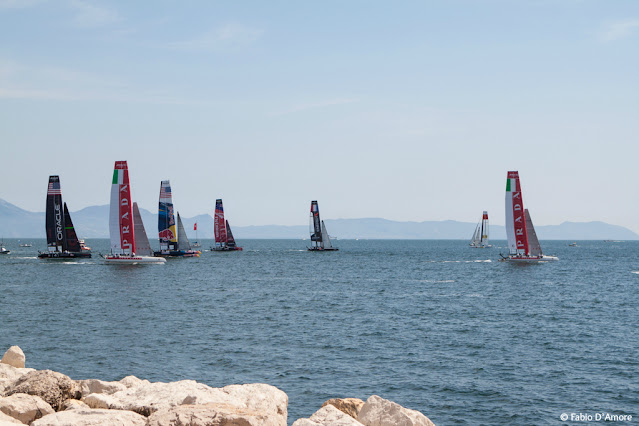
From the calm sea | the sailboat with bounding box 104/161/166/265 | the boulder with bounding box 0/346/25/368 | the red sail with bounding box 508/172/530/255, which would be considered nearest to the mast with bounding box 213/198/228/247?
the sailboat with bounding box 104/161/166/265

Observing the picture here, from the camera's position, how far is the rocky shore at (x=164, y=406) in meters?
11.8

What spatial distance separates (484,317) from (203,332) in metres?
18.4

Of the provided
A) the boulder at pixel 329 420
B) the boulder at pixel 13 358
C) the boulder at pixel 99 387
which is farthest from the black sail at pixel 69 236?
the boulder at pixel 329 420

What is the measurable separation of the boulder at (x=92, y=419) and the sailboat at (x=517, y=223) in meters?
82.6

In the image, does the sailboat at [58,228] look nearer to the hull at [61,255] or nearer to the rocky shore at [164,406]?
the hull at [61,255]

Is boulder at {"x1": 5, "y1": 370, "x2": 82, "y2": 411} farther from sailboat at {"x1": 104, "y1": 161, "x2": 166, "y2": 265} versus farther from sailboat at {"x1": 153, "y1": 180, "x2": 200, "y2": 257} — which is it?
sailboat at {"x1": 153, "y1": 180, "x2": 200, "y2": 257}

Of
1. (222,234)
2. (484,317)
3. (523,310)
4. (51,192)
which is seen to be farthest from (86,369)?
(222,234)

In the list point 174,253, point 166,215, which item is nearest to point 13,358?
point 166,215

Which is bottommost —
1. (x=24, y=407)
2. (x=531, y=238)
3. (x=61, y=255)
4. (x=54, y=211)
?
(x=24, y=407)

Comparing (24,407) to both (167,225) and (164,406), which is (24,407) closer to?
(164,406)

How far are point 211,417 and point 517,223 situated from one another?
84.7m

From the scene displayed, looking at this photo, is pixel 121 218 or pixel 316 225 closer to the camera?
pixel 121 218

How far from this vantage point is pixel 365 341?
33219 mm

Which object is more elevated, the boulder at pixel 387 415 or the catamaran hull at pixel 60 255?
the catamaran hull at pixel 60 255
